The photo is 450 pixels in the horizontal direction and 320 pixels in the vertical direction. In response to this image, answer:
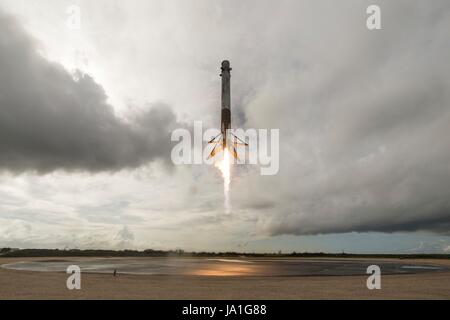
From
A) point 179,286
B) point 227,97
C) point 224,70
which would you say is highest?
point 224,70

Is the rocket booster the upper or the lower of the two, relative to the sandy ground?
upper

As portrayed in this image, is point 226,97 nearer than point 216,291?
No

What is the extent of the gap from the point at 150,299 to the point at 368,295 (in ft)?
45.3

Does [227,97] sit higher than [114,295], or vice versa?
[227,97]

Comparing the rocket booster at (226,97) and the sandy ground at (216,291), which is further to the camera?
the rocket booster at (226,97)

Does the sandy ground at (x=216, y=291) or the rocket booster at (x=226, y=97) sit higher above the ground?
the rocket booster at (x=226, y=97)

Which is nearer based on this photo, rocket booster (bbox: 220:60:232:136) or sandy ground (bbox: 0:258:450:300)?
sandy ground (bbox: 0:258:450:300)

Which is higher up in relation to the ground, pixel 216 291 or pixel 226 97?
pixel 226 97
